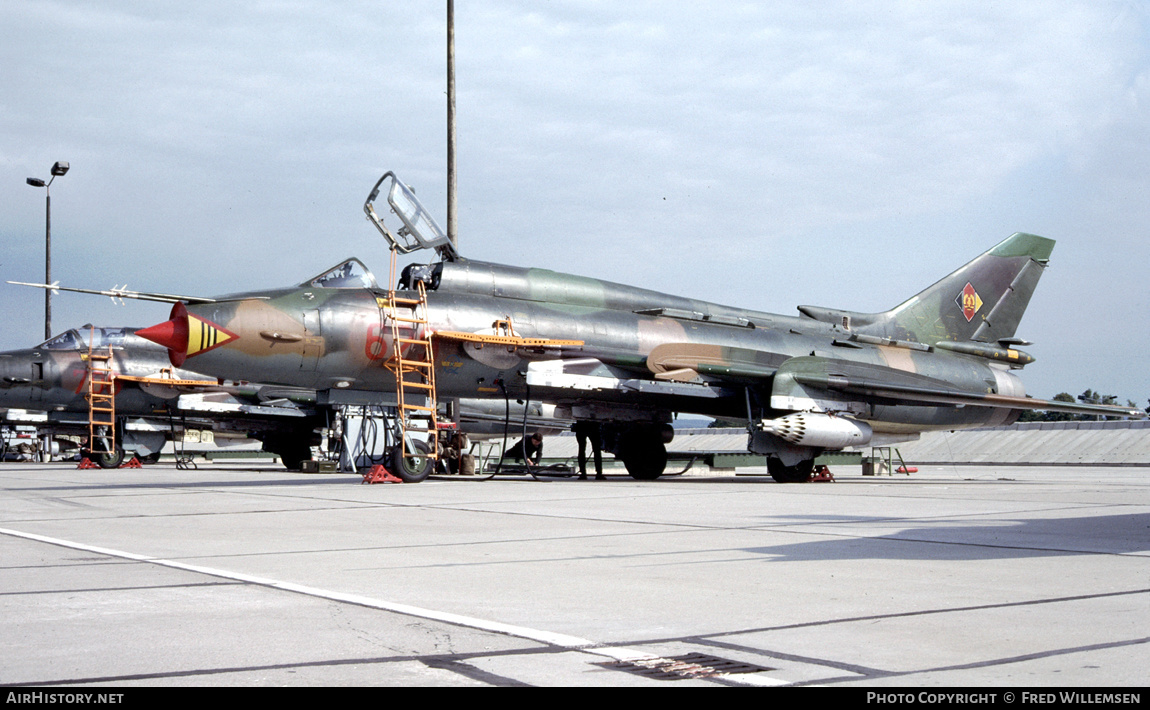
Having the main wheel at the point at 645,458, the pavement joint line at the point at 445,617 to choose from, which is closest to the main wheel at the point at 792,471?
the main wheel at the point at 645,458

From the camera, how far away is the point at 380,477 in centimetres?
1367

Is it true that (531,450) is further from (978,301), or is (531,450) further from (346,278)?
(978,301)

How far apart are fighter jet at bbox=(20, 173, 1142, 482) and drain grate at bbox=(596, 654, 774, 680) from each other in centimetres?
1044

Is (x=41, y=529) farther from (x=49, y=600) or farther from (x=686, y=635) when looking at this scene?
(x=686, y=635)

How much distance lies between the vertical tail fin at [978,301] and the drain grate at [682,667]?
16.8 meters

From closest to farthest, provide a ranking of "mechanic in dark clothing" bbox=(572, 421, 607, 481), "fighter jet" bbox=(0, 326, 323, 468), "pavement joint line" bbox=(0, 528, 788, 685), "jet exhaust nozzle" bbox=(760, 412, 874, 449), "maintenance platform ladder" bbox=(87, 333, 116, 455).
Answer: "pavement joint line" bbox=(0, 528, 788, 685)
"jet exhaust nozzle" bbox=(760, 412, 874, 449)
"mechanic in dark clothing" bbox=(572, 421, 607, 481)
"maintenance platform ladder" bbox=(87, 333, 116, 455)
"fighter jet" bbox=(0, 326, 323, 468)

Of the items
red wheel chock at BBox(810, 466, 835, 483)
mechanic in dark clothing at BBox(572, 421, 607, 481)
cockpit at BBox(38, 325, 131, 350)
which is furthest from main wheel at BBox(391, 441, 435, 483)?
cockpit at BBox(38, 325, 131, 350)

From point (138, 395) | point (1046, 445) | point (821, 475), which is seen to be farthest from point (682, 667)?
point (1046, 445)

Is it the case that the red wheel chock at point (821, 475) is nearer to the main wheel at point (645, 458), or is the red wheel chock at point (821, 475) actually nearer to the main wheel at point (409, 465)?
the main wheel at point (645, 458)

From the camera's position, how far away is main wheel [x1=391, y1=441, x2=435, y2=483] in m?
13.9

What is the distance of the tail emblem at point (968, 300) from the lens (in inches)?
772

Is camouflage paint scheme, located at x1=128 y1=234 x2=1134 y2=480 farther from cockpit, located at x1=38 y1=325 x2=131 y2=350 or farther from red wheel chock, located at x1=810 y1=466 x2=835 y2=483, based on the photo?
cockpit, located at x1=38 y1=325 x2=131 y2=350

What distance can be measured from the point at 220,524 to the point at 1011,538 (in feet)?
17.7

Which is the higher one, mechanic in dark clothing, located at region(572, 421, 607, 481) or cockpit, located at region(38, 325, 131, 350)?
cockpit, located at region(38, 325, 131, 350)
